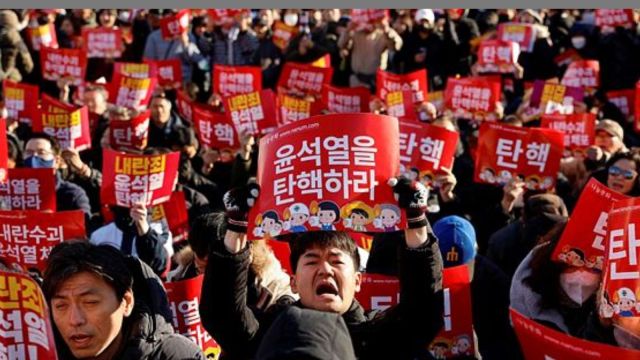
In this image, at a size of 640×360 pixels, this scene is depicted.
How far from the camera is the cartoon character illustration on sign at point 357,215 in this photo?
3819mm

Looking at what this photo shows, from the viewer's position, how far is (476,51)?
1551 centimetres

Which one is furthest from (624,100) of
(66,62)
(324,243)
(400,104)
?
(324,243)

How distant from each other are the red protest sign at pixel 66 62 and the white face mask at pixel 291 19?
15.8ft

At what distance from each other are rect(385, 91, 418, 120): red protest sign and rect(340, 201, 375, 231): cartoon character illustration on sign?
7450mm

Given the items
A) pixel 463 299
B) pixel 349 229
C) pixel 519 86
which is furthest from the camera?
pixel 519 86

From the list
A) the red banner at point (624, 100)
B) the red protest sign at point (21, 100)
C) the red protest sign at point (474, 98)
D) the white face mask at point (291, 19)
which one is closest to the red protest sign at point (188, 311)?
the red protest sign at point (21, 100)

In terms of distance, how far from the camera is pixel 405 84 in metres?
12.0

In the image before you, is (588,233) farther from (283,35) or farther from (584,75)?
(283,35)

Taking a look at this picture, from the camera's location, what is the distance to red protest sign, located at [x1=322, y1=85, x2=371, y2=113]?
11.9 m

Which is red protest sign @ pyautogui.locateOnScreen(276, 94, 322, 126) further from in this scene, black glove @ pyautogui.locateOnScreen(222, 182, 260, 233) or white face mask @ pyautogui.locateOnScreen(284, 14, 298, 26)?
black glove @ pyautogui.locateOnScreen(222, 182, 260, 233)

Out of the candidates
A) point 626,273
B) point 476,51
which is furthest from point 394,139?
point 476,51

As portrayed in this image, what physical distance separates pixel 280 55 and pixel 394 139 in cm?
1179

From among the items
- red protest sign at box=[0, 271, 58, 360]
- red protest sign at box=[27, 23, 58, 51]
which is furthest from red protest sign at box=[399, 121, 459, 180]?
red protest sign at box=[27, 23, 58, 51]

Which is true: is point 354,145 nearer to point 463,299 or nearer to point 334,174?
point 334,174
